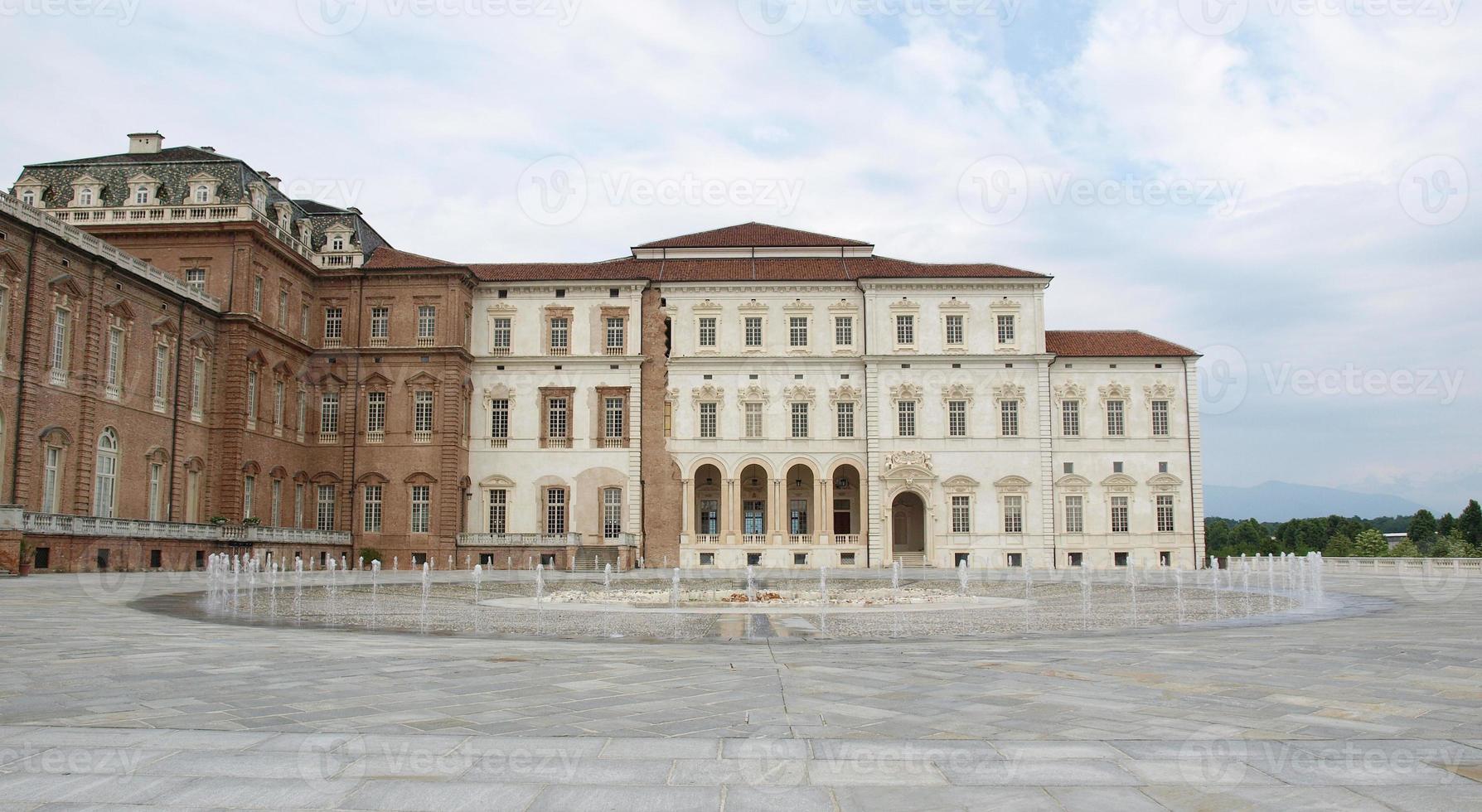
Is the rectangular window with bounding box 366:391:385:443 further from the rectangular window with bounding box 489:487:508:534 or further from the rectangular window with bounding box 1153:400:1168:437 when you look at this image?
the rectangular window with bounding box 1153:400:1168:437

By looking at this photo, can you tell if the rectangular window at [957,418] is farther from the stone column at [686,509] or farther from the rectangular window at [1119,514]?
the stone column at [686,509]

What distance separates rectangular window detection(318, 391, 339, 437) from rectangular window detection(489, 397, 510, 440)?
680 centimetres

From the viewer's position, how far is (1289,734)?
6.47m

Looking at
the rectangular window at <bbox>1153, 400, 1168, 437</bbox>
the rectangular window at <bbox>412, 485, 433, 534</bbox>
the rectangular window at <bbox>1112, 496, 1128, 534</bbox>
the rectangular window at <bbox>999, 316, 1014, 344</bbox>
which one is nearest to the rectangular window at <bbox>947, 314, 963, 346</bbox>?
the rectangular window at <bbox>999, 316, 1014, 344</bbox>

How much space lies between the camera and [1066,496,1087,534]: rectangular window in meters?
49.2

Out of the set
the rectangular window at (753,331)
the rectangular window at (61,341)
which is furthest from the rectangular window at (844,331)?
the rectangular window at (61,341)

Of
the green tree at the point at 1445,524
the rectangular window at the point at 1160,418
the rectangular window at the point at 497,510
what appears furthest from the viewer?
the green tree at the point at 1445,524

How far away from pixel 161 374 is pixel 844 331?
2828cm

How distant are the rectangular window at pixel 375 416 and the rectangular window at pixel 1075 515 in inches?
1227

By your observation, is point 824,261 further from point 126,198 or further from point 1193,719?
point 1193,719

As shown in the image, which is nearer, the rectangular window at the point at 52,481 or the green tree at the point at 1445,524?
Result: the rectangular window at the point at 52,481

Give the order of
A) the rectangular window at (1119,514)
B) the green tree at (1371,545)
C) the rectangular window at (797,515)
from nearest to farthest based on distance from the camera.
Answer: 1. the rectangular window at (1119,514)
2. the rectangular window at (797,515)
3. the green tree at (1371,545)

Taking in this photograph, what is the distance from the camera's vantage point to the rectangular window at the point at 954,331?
49.9 meters

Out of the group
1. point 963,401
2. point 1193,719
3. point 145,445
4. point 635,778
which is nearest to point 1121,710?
point 1193,719
